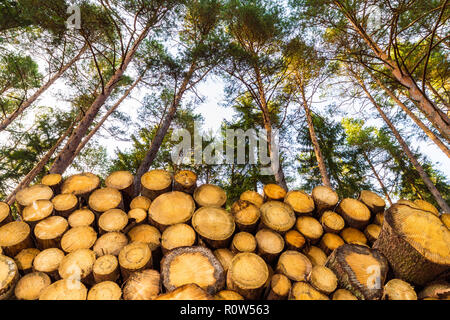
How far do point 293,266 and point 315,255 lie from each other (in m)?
0.52

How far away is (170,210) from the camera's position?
7.23 ft

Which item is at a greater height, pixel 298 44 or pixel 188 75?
pixel 298 44

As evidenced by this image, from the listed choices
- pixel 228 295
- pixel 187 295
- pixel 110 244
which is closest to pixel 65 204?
pixel 110 244

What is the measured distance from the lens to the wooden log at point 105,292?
1492 millimetres

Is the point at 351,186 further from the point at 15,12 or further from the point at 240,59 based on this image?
the point at 15,12

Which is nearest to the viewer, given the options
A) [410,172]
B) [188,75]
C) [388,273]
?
[388,273]

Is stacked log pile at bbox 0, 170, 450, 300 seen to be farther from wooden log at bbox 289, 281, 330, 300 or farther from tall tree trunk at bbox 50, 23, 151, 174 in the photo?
tall tree trunk at bbox 50, 23, 151, 174

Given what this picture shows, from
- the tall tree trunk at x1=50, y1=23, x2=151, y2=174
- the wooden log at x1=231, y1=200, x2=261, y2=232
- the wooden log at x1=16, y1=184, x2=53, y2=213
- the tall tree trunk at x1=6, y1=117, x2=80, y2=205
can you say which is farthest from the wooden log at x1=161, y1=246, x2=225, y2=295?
the tall tree trunk at x1=6, y1=117, x2=80, y2=205

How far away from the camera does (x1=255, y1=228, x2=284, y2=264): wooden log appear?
1948mm

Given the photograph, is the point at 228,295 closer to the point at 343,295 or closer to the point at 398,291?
the point at 343,295

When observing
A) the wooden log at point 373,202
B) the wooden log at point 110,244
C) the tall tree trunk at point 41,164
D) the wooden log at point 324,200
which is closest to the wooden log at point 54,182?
the wooden log at point 110,244
